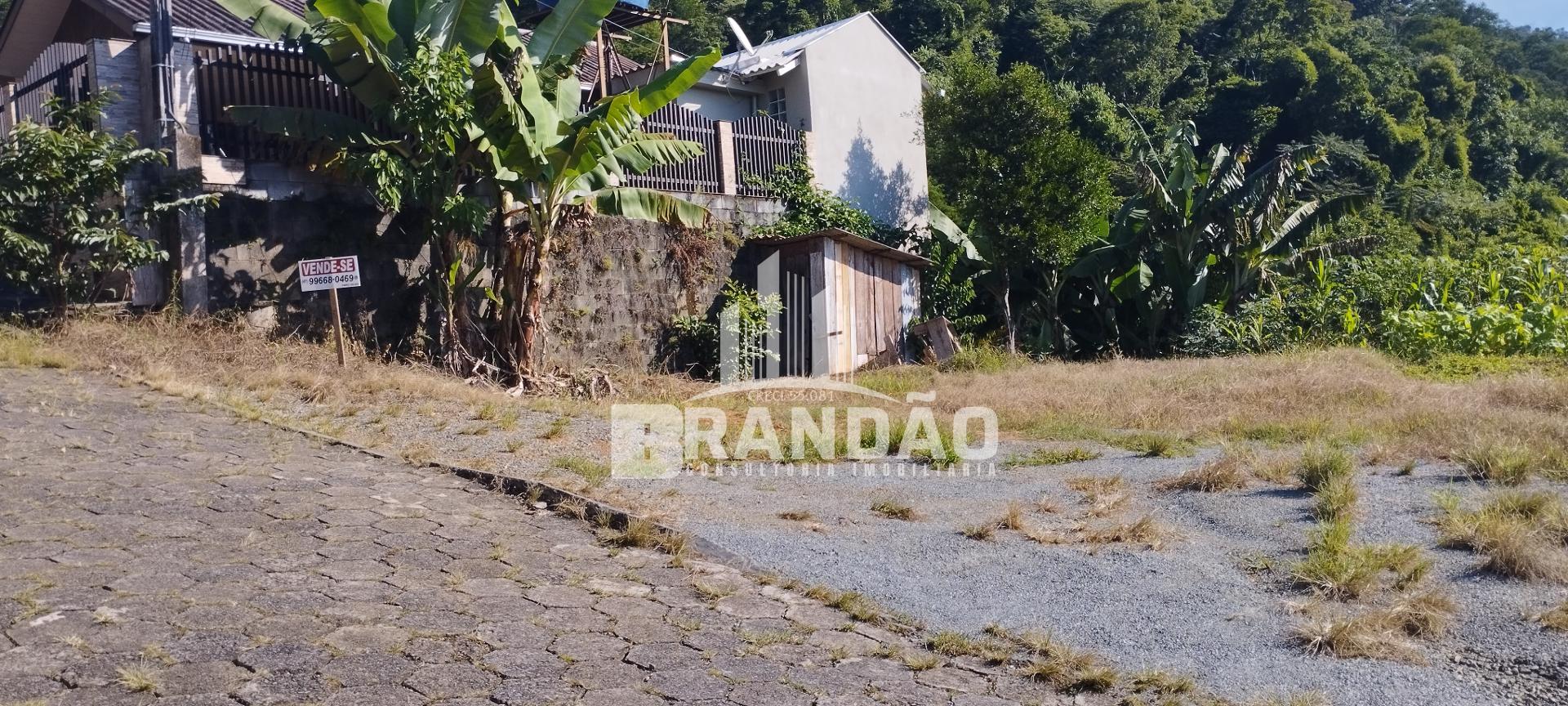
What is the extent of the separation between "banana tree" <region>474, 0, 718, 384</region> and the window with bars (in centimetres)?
621

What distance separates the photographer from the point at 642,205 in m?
12.9

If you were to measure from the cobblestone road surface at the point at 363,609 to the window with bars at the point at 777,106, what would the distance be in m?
12.8

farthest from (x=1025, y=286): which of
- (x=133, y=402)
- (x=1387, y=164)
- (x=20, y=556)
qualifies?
(x=1387, y=164)

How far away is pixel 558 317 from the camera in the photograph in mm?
13711

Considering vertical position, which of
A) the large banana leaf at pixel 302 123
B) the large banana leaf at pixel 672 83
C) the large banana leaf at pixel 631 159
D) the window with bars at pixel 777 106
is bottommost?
the large banana leaf at pixel 631 159

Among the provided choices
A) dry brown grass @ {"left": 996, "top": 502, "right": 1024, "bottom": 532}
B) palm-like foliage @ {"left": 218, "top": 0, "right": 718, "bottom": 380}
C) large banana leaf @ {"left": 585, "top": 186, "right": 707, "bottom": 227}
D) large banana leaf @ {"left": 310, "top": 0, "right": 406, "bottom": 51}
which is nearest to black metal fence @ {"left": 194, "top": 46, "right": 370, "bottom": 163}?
palm-like foliage @ {"left": 218, "top": 0, "right": 718, "bottom": 380}

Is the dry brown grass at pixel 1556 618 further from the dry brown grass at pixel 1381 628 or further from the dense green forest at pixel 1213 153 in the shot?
the dense green forest at pixel 1213 153

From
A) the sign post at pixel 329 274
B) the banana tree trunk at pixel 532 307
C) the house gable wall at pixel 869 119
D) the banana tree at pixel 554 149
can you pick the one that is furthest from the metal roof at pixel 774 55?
the sign post at pixel 329 274

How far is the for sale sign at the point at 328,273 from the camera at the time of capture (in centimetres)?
1067

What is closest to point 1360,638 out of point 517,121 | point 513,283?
point 517,121

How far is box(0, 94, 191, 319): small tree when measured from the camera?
33.8 feet

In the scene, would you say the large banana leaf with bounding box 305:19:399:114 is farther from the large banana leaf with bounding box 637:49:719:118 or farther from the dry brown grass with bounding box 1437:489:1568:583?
the dry brown grass with bounding box 1437:489:1568:583

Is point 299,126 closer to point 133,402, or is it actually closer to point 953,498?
point 133,402

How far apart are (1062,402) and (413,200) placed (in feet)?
21.9
